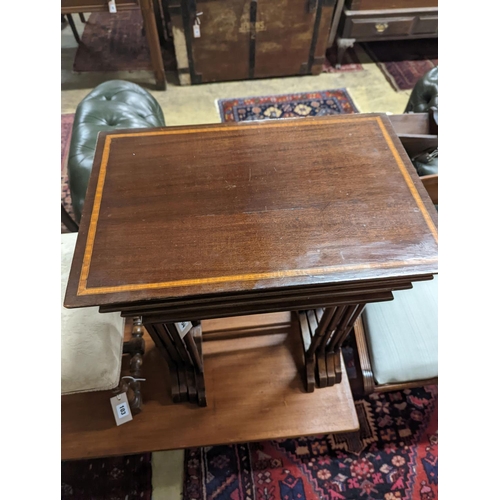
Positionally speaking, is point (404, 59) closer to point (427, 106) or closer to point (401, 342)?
point (427, 106)

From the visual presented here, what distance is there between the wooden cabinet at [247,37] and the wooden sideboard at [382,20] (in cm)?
23

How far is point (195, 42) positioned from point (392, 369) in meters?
2.23

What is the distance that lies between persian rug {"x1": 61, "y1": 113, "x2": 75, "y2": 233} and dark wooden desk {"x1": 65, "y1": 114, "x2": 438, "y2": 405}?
1.16 m

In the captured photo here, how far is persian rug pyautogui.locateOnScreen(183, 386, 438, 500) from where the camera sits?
1.19 metres

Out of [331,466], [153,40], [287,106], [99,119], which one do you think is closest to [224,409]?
[331,466]

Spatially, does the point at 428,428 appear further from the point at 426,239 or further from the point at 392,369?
the point at 426,239

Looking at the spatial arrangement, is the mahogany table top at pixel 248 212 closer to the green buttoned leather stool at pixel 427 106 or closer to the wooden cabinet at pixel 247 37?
the green buttoned leather stool at pixel 427 106

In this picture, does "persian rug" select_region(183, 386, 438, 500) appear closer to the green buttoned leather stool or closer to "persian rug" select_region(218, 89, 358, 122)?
the green buttoned leather stool

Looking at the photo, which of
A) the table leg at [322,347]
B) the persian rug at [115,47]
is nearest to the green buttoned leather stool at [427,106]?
the table leg at [322,347]

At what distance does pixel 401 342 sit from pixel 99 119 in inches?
54.2

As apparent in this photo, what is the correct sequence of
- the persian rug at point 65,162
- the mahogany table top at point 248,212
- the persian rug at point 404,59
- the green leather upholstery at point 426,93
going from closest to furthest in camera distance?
the mahogany table top at point 248,212 < the green leather upholstery at point 426,93 < the persian rug at point 65,162 < the persian rug at point 404,59

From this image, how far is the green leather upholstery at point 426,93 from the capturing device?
1512 mm

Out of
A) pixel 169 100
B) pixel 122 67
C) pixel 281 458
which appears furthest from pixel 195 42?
pixel 281 458

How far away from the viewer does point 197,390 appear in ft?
3.60
